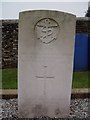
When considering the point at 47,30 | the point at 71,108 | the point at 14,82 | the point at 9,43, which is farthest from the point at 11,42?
the point at 47,30

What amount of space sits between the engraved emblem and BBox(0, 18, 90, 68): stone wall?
7.24 m

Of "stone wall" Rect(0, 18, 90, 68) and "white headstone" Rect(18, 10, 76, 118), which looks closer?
"white headstone" Rect(18, 10, 76, 118)

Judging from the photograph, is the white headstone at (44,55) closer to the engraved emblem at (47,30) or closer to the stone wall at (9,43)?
the engraved emblem at (47,30)

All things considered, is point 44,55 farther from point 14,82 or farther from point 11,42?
point 11,42

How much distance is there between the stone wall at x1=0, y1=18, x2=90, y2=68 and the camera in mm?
12773

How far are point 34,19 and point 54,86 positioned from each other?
116 centimetres

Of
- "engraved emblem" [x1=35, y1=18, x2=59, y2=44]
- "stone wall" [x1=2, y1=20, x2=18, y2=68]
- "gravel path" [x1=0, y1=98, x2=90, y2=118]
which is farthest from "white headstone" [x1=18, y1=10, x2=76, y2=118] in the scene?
"stone wall" [x1=2, y1=20, x2=18, y2=68]

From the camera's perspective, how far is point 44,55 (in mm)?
5559

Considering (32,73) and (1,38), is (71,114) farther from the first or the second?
(1,38)

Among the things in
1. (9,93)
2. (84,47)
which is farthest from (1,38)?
(9,93)

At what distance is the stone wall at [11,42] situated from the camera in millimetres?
12773

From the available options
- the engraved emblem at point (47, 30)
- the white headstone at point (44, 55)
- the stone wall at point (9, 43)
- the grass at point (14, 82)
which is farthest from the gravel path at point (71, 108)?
the stone wall at point (9, 43)

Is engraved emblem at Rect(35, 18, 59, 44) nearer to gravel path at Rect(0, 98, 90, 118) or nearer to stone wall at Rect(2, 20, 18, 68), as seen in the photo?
gravel path at Rect(0, 98, 90, 118)

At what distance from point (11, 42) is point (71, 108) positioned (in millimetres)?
6902
